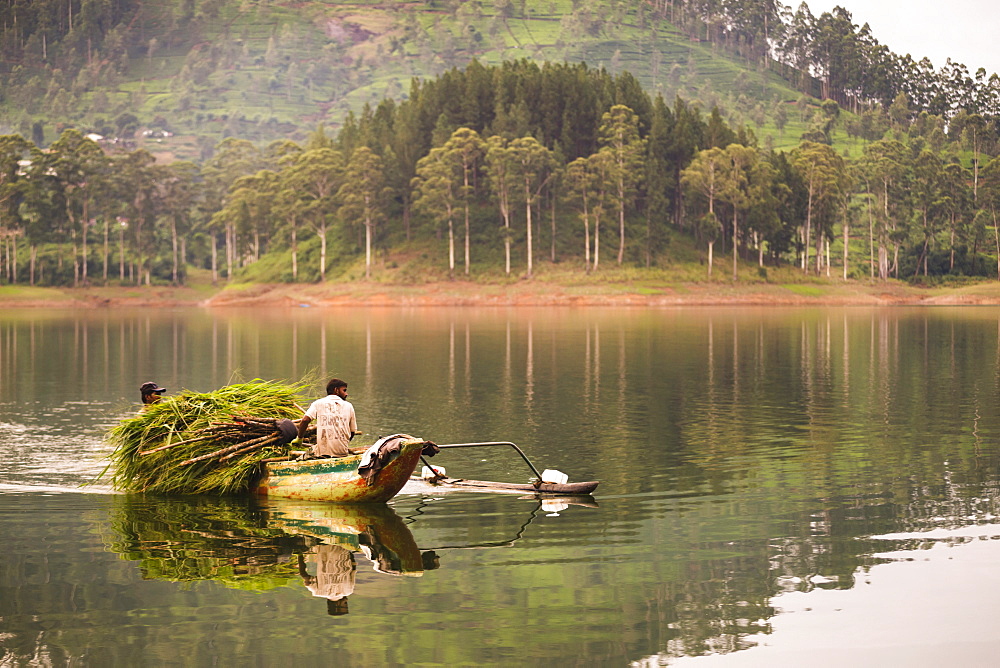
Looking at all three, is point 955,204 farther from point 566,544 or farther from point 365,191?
point 566,544

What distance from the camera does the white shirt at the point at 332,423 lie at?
18.5 meters

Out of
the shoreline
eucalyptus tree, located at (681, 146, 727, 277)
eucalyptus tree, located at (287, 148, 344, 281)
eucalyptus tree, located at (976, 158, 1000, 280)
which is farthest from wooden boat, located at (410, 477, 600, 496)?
eucalyptus tree, located at (976, 158, 1000, 280)

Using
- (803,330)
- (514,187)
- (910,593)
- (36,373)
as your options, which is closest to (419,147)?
(514,187)

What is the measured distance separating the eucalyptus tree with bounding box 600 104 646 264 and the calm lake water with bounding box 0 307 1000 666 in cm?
8441

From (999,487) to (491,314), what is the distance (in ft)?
257

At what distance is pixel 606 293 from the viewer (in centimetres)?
11331

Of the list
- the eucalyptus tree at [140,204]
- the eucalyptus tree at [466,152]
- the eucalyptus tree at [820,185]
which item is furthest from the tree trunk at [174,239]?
the eucalyptus tree at [820,185]

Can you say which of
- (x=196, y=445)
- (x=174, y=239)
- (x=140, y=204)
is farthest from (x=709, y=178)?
(x=196, y=445)

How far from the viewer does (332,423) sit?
18531 millimetres

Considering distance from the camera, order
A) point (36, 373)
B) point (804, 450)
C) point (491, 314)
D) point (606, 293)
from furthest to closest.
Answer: point (606, 293) → point (491, 314) → point (36, 373) → point (804, 450)

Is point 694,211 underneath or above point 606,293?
above

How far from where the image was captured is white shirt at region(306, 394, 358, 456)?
1850 cm

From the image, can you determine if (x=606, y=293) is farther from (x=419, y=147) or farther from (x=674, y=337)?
(x=674, y=337)

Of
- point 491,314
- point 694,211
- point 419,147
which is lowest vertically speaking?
point 491,314
